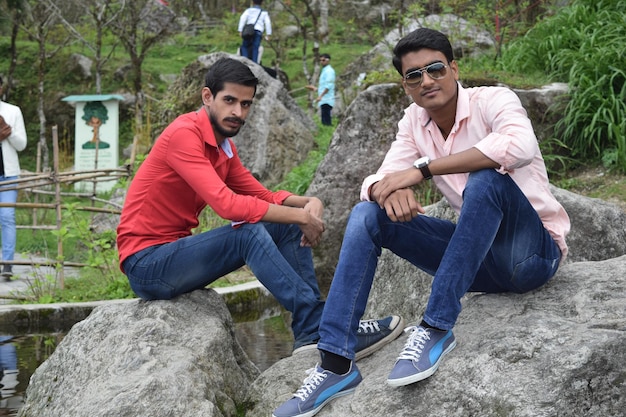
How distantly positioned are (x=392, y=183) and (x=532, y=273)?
691mm

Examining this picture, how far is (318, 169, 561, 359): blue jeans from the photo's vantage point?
9.77ft

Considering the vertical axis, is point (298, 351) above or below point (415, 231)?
below

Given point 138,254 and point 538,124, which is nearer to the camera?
point 138,254

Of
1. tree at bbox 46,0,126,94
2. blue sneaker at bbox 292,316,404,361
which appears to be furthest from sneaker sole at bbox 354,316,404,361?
tree at bbox 46,0,126,94

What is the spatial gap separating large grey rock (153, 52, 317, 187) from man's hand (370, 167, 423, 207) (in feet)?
26.3

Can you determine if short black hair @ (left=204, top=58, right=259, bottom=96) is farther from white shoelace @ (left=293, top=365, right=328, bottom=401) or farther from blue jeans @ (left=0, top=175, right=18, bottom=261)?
blue jeans @ (left=0, top=175, right=18, bottom=261)

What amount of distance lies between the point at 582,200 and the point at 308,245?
195 centimetres

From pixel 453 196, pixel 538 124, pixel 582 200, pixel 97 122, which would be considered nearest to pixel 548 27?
pixel 538 124

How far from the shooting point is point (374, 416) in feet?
9.99

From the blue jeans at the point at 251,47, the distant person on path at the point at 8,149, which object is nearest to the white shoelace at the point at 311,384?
the distant person on path at the point at 8,149

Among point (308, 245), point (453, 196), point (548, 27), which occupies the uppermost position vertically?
point (548, 27)

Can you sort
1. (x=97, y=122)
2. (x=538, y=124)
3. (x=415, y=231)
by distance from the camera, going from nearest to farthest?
(x=415, y=231)
(x=538, y=124)
(x=97, y=122)

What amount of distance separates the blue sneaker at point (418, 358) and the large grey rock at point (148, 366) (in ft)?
3.14

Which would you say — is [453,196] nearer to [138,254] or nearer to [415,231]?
[415,231]
